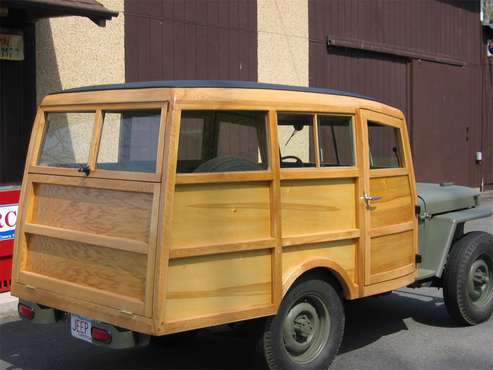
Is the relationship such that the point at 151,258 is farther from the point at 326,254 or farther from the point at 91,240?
the point at 326,254

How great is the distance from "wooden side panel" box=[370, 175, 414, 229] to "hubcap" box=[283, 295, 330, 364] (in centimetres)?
80

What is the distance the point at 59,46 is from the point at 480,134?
517 inches

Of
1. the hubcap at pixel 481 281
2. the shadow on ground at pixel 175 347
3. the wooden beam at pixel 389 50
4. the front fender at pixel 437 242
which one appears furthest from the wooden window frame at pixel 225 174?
the wooden beam at pixel 389 50

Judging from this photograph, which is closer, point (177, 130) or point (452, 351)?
point (177, 130)

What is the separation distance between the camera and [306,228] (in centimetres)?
457

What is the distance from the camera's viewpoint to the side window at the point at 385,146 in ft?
17.5

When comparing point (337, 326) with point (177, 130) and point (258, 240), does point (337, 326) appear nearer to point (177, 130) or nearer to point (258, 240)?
point (258, 240)

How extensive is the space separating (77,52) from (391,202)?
18.3 ft

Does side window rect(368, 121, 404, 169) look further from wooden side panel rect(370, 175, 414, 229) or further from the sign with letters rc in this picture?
the sign with letters rc

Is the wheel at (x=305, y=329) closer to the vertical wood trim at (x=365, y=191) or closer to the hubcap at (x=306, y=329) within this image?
the hubcap at (x=306, y=329)

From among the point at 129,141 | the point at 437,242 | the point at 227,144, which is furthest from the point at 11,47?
the point at 437,242

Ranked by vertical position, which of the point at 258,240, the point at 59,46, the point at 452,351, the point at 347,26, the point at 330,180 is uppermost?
the point at 347,26

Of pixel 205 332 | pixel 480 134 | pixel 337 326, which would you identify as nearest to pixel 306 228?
pixel 337 326

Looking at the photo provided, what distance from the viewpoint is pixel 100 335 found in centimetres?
413
